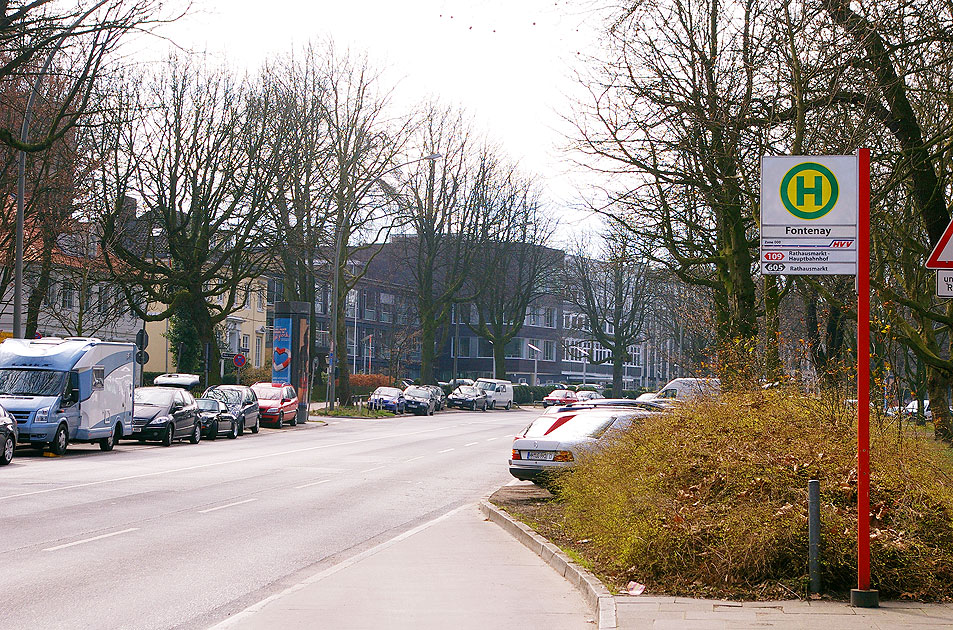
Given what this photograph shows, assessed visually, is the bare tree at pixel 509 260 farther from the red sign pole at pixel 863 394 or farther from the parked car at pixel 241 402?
the red sign pole at pixel 863 394

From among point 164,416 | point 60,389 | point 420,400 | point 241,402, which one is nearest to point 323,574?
point 60,389

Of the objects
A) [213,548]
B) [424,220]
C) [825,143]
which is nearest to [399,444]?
[825,143]

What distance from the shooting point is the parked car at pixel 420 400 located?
59.5m

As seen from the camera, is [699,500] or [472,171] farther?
[472,171]

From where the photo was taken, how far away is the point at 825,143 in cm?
1667

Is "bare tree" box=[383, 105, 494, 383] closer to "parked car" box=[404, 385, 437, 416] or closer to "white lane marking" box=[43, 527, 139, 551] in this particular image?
"parked car" box=[404, 385, 437, 416]

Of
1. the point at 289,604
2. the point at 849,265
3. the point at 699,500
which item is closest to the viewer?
the point at 849,265

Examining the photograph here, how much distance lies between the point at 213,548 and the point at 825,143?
36.3 feet

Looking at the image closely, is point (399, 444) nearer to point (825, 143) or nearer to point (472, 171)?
point (825, 143)

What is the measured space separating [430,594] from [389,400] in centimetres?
4893

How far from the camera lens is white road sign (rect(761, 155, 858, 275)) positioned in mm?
7957

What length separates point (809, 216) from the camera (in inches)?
317

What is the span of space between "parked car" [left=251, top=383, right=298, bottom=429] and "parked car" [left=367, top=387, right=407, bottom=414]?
13.2m

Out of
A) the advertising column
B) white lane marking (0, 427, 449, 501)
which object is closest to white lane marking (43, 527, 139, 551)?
white lane marking (0, 427, 449, 501)
